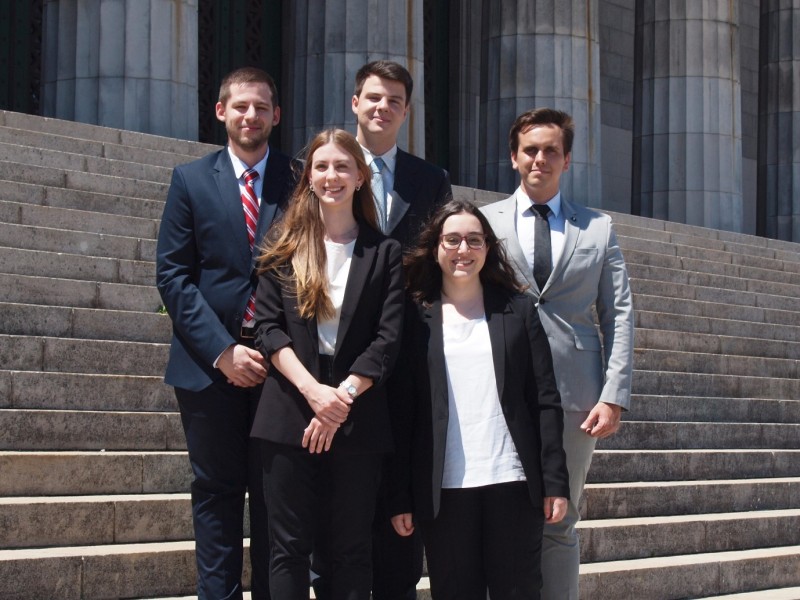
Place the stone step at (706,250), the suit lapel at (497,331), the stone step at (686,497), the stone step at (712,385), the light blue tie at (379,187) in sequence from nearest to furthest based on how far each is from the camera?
1. the suit lapel at (497,331)
2. the light blue tie at (379,187)
3. the stone step at (686,497)
4. the stone step at (712,385)
5. the stone step at (706,250)

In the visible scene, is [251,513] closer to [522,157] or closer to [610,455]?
[522,157]

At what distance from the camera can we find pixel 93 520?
19.2 ft

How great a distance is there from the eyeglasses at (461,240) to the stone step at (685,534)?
9.02ft

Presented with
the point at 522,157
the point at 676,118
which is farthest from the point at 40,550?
the point at 676,118

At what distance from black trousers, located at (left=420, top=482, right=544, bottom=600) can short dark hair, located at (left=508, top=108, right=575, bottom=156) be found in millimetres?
1436

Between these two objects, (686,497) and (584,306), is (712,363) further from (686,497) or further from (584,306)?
(584,306)

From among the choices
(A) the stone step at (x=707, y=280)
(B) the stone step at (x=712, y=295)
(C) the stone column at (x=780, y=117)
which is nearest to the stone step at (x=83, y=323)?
(B) the stone step at (x=712, y=295)

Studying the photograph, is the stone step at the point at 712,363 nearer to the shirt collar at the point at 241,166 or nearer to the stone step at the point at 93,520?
the stone step at the point at 93,520

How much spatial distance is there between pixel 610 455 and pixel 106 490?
3.33 metres

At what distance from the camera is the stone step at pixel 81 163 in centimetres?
957

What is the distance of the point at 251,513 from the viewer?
5.02 meters

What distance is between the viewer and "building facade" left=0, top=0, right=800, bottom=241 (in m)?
13.7

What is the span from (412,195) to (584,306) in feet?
2.70

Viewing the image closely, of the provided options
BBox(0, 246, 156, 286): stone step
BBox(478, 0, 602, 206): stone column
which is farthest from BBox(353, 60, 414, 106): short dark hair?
BBox(478, 0, 602, 206): stone column
